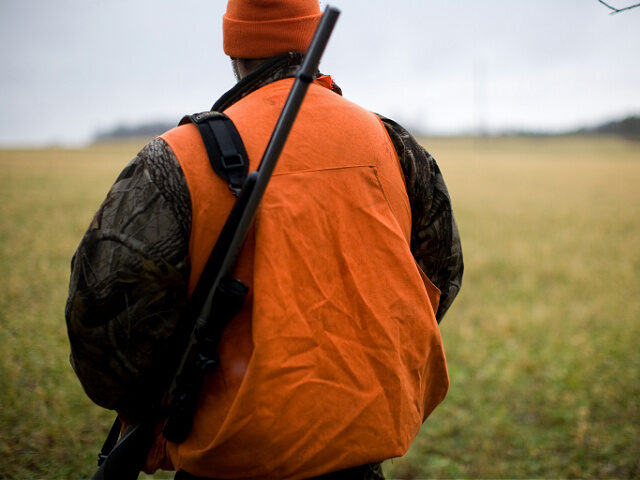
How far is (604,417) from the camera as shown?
4293mm

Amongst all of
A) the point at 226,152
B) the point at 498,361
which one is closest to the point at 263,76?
the point at 226,152

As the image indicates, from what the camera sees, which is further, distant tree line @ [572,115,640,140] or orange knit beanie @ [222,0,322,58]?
distant tree line @ [572,115,640,140]

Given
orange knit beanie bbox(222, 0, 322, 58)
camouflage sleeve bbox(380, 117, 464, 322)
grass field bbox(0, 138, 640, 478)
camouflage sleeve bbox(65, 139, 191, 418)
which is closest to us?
camouflage sleeve bbox(65, 139, 191, 418)

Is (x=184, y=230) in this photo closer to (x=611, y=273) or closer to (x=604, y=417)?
(x=604, y=417)

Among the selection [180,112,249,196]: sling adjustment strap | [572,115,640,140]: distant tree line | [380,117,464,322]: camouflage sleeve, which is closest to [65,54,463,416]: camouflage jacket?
[180,112,249,196]: sling adjustment strap

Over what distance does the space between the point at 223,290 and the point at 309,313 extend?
0.25 meters

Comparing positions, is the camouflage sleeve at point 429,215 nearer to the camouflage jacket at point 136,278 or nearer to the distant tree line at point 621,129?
the camouflage jacket at point 136,278

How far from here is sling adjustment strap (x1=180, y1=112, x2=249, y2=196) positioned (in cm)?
139

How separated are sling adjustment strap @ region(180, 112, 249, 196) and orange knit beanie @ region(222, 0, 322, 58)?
381 mm

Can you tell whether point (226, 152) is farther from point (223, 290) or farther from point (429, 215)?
point (429, 215)

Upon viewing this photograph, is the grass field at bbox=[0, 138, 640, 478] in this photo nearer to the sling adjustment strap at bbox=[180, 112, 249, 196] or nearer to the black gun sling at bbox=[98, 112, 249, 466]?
the black gun sling at bbox=[98, 112, 249, 466]

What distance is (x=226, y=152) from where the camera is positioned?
139 centimetres

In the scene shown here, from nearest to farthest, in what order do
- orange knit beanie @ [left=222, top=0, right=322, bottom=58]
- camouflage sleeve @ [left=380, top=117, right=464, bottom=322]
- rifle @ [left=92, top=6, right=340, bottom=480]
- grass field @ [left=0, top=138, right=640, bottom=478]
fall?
1. rifle @ [left=92, top=6, right=340, bottom=480]
2. orange knit beanie @ [left=222, top=0, right=322, bottom=58]
3. camouflage sleeve @ [left=380, top=117, right=464, bottom=322]
4. grass field @ [left=0, top=138, right=640, bottom=478]

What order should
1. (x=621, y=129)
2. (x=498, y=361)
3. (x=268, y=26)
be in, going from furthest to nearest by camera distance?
(x=621, y=129) → (x=498, y=361) → (x=268, y=26)
